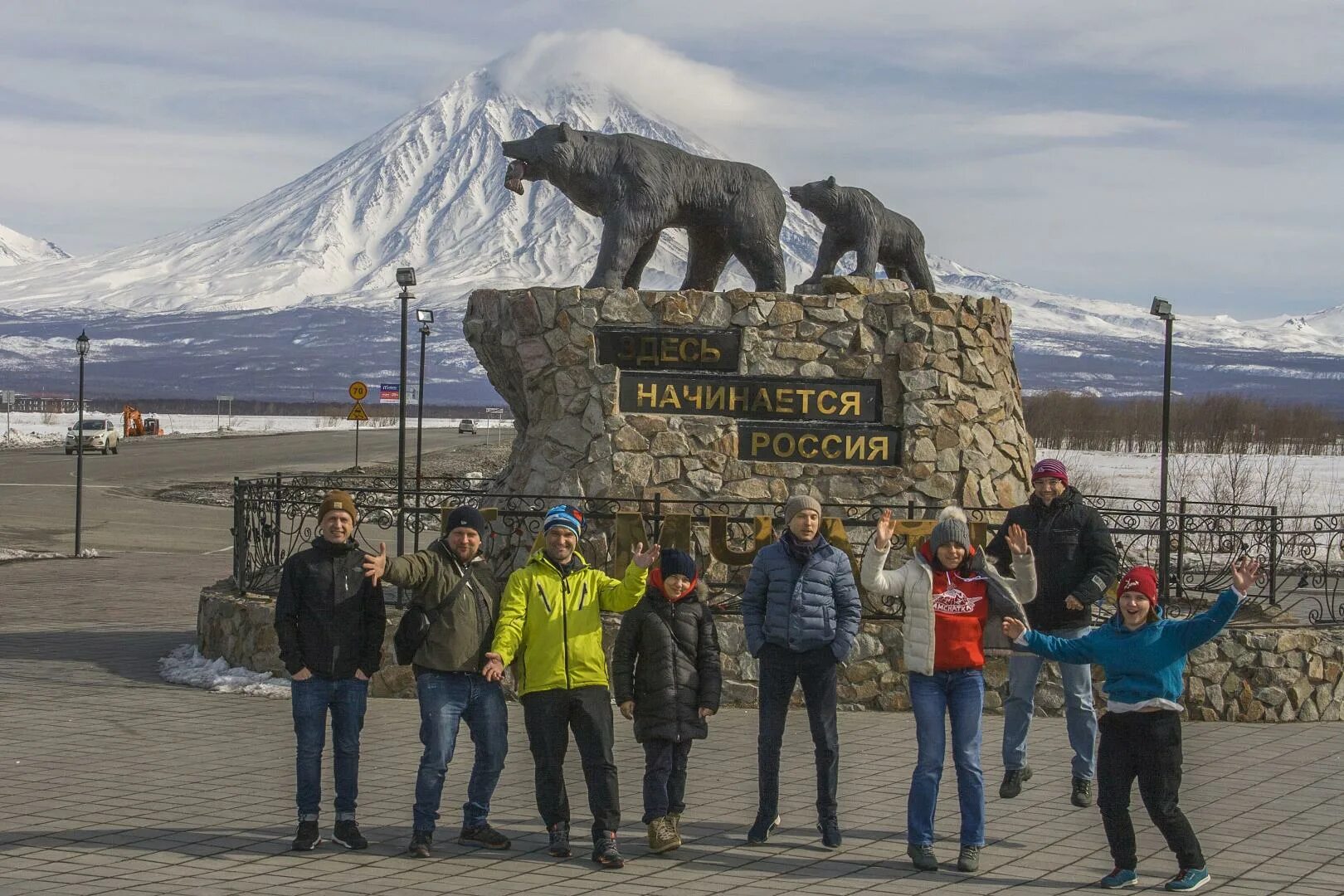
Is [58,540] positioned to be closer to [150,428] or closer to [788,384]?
[788,384]

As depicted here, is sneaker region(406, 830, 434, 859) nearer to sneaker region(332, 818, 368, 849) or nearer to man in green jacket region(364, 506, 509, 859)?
man in green jacket region(364, 506, 509, 859)

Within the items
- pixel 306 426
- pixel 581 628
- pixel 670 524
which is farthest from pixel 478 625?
pixel 306 426

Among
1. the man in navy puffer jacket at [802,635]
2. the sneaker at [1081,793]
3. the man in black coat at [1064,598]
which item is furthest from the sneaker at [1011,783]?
the man in navy puffer jacket at [802,635]

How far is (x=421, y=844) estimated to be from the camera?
22.6ft

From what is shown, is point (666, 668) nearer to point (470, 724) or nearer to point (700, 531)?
point (470, 724)

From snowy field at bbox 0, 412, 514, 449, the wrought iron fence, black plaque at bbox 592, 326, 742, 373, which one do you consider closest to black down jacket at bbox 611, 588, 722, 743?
the wrought iron fence

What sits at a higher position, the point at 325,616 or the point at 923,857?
the point at 325,616

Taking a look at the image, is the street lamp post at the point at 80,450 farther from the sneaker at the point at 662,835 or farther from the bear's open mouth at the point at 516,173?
the sneaker at the point at 662,835

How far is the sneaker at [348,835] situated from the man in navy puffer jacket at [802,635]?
5.34 ft

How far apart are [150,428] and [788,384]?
211ft

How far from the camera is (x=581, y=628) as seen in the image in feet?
23.0

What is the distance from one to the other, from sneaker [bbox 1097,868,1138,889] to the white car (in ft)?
149

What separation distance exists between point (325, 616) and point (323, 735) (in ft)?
1.68

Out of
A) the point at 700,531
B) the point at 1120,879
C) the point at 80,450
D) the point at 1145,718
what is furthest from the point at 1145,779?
the point at 80,450
